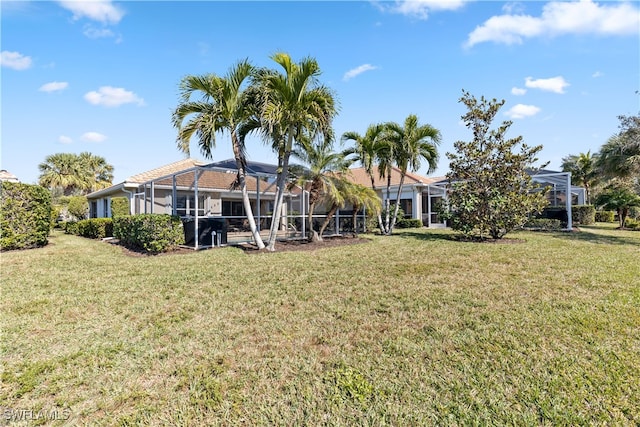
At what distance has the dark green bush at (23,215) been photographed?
9.79 metres

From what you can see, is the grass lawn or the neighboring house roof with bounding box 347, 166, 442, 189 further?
the neighboring house roof with bounding box 347, 166, 442, 189

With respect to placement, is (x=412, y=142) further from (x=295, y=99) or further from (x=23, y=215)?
(x=23, y=215)

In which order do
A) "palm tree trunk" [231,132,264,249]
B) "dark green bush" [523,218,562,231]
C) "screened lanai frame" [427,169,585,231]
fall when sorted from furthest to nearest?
"dark green bush" [523,218,562,231] < "screened lanai frame" [427,169,585,231] < "palm tree trunk" [231,132,264,249]

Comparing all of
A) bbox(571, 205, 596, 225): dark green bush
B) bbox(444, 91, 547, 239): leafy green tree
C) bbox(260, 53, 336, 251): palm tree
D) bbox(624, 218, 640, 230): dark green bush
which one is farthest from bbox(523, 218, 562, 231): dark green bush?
bbox(260, 53, 336, 251): palm tree

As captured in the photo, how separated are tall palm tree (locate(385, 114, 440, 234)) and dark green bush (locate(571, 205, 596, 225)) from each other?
543 inches

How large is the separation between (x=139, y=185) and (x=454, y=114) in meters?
15.0

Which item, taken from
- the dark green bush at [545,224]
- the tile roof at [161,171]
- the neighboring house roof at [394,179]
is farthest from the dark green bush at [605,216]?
the tile roof at [161,171]

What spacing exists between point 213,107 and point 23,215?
7.42 m

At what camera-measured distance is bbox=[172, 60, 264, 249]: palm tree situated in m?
9.66

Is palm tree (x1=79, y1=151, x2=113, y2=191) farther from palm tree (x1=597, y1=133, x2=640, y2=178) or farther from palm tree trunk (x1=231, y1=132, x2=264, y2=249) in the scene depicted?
palm tree (x1=597, y1=133, x2=640, y2=178)

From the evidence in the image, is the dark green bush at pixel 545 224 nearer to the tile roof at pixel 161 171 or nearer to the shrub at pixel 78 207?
the tile roof at pixel 161 171

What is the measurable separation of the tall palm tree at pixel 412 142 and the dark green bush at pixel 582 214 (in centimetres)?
1379

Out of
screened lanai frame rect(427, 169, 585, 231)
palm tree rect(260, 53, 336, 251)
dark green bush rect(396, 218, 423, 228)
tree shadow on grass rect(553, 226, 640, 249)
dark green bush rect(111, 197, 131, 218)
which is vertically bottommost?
tree shadow on grass rect(553, 226, 640, 249)

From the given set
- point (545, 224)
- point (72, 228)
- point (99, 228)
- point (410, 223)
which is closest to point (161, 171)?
point (99, 228)
